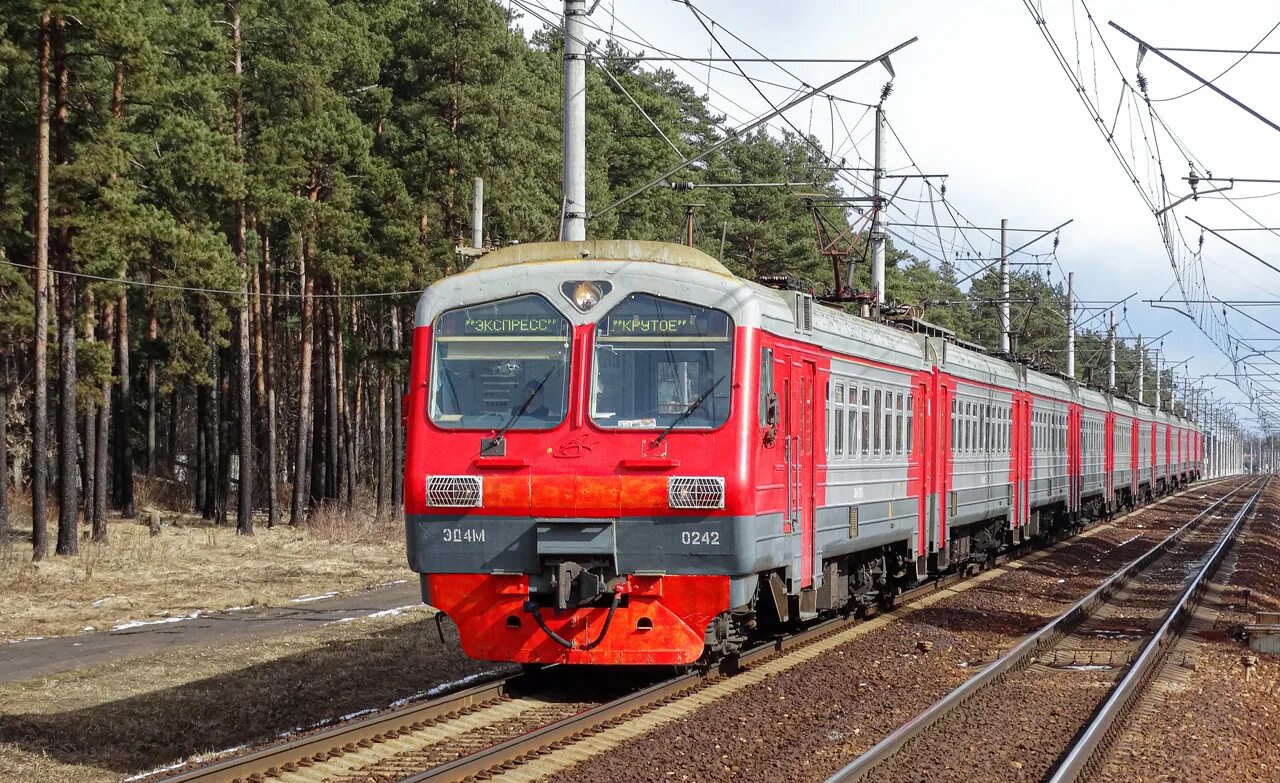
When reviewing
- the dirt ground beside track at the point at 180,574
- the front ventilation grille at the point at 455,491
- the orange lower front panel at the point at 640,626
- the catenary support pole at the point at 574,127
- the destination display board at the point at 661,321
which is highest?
the catenary support pole at the point at 574,127

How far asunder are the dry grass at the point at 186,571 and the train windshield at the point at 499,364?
8598 mm

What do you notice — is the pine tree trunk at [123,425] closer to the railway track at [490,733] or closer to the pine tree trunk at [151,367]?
the pine tree trunk at [151,367]

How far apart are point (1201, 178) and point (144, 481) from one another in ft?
140

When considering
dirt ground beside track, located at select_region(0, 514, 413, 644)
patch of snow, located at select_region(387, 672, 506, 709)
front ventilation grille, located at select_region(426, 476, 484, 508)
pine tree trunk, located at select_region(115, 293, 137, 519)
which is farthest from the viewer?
pine tree trunk, located at select_region(115, 293, 137, 519)

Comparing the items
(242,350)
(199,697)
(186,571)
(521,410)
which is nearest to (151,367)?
(242,350)

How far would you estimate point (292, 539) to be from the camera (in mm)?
34000

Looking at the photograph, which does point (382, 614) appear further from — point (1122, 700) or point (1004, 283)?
point (1004, 283)

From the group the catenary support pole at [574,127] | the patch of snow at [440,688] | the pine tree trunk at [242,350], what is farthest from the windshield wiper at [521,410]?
the pine tree trunk at [242,350]

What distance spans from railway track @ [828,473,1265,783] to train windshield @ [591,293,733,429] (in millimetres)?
2746

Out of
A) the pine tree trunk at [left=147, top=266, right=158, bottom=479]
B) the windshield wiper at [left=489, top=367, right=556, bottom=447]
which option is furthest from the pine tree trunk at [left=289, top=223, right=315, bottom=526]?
the windshield wiper at [left=489, top=367, right=556, bottom=447]

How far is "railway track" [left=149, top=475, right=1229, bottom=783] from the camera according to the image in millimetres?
8531

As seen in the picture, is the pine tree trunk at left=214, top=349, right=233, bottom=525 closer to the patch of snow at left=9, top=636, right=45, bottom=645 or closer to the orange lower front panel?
the patch of snow at left=9, top=636, right=45, bottom=645

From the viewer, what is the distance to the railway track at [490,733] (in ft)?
28.0

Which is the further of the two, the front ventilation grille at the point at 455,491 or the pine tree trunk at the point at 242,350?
the pine tree trunk at the point at 242,350
